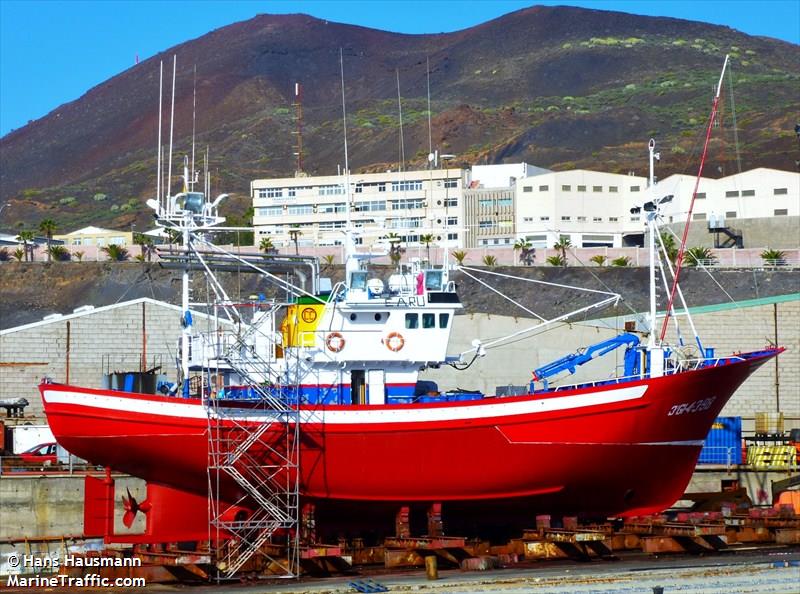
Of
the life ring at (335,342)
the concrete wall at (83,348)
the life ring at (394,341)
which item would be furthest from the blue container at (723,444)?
the concrete wall at (83,348)

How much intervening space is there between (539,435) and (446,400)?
2.57 m

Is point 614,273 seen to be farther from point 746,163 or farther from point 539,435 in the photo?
point 746,163

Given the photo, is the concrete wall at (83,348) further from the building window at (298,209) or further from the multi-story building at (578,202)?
the building window at (298,209)

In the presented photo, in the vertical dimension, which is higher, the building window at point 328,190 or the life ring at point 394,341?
the building window at point 328,190

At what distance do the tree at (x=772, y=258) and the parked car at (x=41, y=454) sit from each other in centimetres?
4643

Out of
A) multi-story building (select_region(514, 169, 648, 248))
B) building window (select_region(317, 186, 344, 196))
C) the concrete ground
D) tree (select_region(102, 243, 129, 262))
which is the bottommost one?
the concrete ground

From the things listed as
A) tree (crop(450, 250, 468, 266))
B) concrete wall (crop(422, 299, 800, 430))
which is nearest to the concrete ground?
concrete wall (crop(422, 299, 800, 430))

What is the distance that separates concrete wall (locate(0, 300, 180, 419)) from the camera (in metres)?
55.5

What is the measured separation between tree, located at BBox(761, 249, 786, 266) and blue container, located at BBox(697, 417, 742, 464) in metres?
35.9

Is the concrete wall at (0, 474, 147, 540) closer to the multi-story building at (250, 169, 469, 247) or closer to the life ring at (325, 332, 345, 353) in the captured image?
the life ring at (325, 332, 345, 353)

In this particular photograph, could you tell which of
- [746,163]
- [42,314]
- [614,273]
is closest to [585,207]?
[746,163]

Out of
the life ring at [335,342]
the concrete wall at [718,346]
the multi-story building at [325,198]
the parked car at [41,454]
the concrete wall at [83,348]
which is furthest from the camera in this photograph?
the multi-story building at [325,198]

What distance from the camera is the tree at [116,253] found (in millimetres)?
92125

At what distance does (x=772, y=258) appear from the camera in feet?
258
